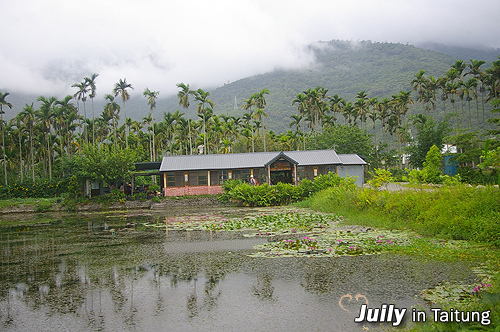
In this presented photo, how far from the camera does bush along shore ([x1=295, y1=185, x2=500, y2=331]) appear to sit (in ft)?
15.5

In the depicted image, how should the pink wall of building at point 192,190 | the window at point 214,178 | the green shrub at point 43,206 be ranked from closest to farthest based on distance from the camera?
the green shrub at point 43,206
the pink wall of building at point 192,190
the window at point 214,178

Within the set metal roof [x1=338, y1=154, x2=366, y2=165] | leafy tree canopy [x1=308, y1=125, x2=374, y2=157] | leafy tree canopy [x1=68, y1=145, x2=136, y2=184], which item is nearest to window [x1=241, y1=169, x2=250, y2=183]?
metal roof [x1=338, y1=154, x2=366, y2=165]

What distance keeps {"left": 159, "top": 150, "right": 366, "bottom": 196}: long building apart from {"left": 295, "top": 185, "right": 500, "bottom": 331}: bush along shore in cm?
2234

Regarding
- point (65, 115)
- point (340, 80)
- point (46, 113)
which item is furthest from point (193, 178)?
point (340, 80)

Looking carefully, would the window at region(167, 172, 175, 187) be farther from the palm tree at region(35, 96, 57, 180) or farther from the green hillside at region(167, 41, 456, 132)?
the green hillside at region(167, 41, 456, 132)

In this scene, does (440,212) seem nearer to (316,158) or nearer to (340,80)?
Result: (316,158)

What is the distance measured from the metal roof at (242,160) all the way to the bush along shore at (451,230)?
23.0 meters

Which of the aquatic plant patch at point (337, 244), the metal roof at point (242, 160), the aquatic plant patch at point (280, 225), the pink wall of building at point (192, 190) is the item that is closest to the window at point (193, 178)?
the pink wall of building at point (192, 190)

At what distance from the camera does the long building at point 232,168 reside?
1496 inches

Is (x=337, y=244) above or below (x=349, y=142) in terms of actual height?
below

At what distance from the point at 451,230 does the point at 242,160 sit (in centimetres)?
3025

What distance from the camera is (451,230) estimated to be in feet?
34.0

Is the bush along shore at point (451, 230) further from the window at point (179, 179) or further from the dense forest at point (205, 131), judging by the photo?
the dense forest at point (205, 131)

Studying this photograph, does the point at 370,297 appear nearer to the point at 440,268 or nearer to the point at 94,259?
the point at 440,268
